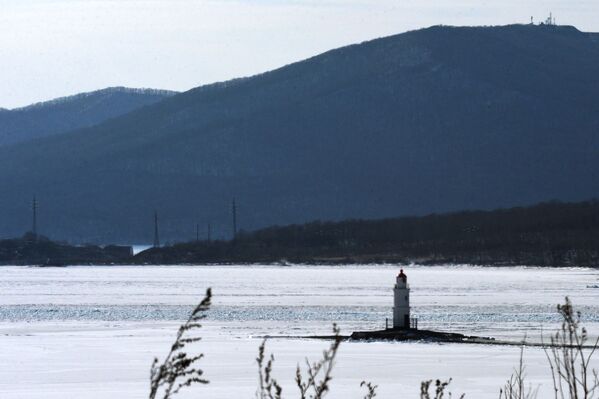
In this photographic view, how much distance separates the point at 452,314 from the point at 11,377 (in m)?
24.1

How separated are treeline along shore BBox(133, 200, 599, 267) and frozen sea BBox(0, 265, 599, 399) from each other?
78876 mm

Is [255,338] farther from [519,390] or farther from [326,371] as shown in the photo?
[326,371]

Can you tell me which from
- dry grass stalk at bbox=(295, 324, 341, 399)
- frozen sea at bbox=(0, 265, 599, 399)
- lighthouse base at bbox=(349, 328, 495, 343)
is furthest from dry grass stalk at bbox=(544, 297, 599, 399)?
lighthouse base at bbox=(349, 328, 495, 343)

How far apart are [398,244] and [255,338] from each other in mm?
122500

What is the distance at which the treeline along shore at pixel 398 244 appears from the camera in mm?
147875

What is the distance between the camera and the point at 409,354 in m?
31.0

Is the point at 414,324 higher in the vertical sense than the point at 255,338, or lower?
higher

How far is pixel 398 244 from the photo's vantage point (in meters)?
158

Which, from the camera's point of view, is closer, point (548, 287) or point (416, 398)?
point (416, 398)

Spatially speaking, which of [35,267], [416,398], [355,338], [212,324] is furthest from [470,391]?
[35,267]

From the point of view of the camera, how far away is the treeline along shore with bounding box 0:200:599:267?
5822 inches

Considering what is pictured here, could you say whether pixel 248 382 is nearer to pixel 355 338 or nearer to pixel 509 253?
pixel 355 338

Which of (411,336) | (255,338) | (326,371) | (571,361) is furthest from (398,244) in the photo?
(326,371)

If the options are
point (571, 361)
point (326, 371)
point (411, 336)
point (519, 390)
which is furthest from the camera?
point (411, 336)
